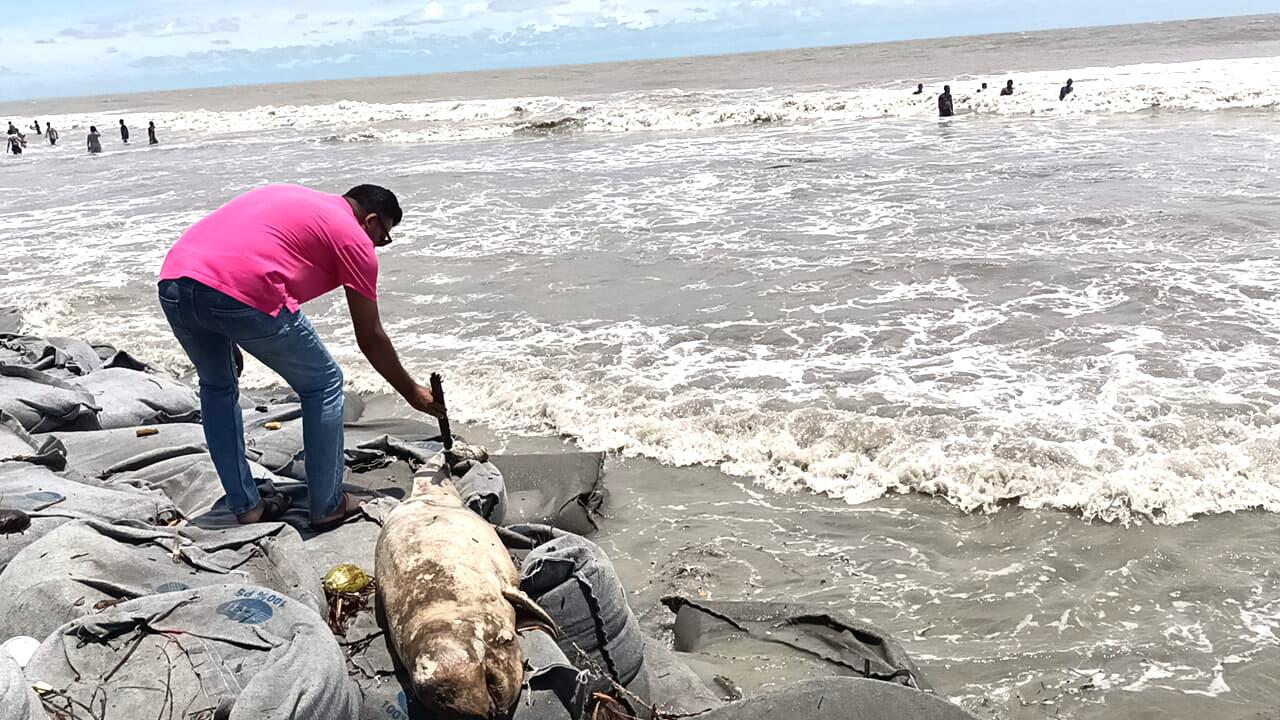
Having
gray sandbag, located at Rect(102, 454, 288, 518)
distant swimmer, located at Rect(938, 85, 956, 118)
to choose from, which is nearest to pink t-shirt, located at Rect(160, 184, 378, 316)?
gray sandbag, located at Rect(102, 454, 288, 518)

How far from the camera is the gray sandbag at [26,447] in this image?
379cm

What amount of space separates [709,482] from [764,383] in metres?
1.50

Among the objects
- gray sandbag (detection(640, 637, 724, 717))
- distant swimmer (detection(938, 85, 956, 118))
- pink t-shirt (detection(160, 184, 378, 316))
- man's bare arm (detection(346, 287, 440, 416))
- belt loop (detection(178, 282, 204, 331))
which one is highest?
distant swimmer (detection(938, 85, 956, 118))

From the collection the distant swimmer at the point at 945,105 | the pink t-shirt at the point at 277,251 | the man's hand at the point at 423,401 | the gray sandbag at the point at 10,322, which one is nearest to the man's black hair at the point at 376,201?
the pink t-shirt at the point at 277,251

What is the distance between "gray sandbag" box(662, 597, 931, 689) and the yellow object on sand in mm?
1249

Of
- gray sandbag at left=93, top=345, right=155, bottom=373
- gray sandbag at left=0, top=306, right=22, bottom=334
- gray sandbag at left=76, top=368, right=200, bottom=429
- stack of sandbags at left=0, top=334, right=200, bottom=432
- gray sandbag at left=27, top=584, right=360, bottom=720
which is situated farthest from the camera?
gray sandbag at left=0, top=306, right=22, bottom=334

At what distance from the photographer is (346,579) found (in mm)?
2971

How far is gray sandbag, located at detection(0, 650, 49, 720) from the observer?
1857mm

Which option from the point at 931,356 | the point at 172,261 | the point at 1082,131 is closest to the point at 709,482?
the point at 931,356

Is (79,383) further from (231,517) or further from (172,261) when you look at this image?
(172,261)

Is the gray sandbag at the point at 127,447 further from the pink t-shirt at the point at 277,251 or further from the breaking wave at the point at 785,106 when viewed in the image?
the breaking wave at the point at 785,106

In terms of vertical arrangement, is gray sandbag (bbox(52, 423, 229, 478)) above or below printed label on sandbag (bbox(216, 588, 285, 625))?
below

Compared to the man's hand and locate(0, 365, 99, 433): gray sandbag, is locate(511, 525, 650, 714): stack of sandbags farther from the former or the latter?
locate(0, 365, 99, 433): gray sandbag

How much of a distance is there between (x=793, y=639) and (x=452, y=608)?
1479mm
